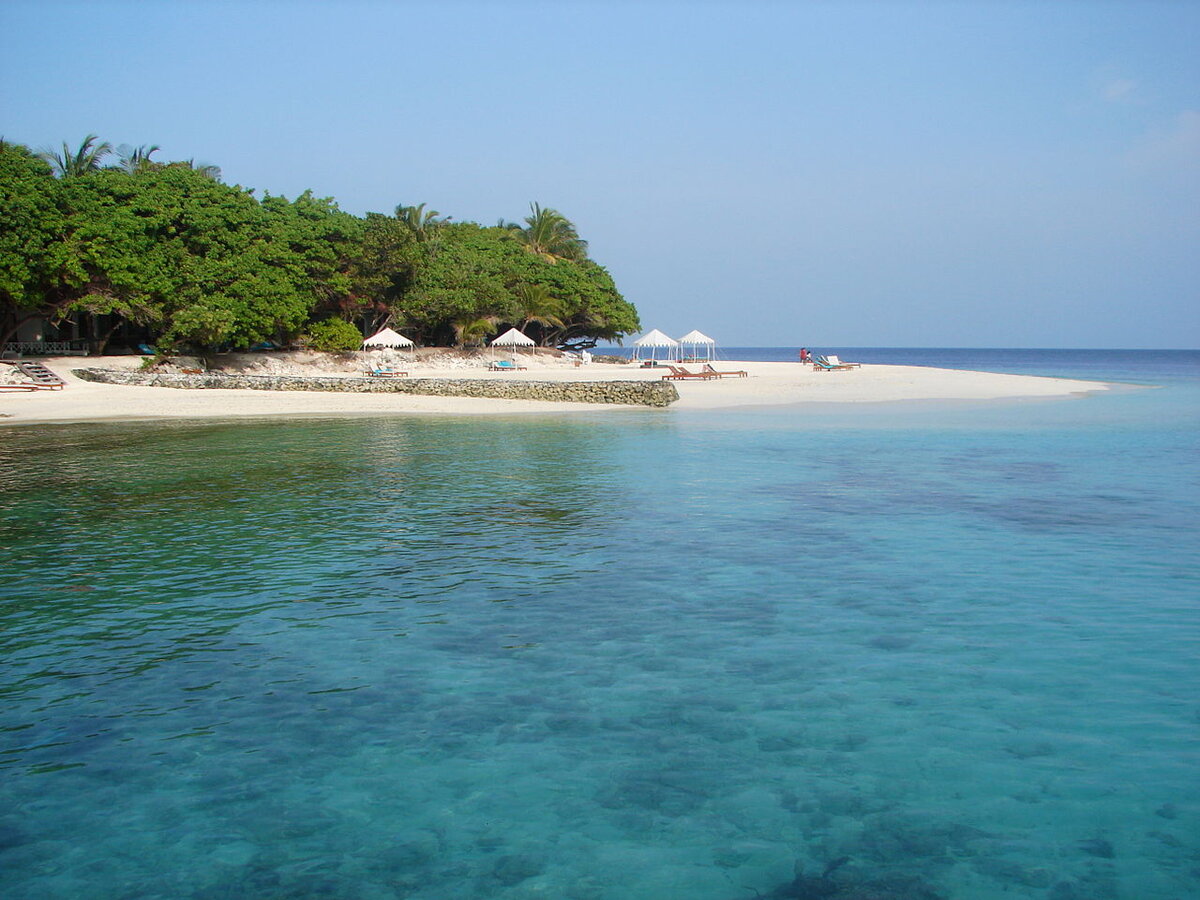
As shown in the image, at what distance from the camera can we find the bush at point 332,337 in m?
49.3

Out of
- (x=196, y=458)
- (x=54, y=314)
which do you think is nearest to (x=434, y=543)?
(x=196, y=458)

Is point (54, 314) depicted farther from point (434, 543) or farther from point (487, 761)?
point (487, 761)

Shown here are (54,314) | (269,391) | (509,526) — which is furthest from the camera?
(54,314)

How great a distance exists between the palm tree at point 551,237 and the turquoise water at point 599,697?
6613 cm

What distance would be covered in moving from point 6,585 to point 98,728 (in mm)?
4420

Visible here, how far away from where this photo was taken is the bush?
4934cm

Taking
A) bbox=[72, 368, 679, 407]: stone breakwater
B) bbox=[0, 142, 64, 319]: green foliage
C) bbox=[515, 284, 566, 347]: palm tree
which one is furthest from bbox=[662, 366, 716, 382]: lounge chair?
bbox=[0, 142, 64, 319]: green foliage

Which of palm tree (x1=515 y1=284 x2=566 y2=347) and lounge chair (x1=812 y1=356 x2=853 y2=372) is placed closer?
lounge chair (x1=812 y1=356 x2=853 y2=372)

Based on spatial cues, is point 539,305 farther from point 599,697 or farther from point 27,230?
point 599,697

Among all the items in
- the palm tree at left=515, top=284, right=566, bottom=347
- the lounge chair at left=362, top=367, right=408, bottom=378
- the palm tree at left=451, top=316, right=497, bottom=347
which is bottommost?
the lounge chair at left=362, top=367, right=408, bottom=378

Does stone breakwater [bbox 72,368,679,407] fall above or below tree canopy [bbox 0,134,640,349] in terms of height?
below

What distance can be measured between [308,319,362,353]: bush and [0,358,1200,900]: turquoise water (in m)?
36.0

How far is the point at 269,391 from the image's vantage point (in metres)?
35.7

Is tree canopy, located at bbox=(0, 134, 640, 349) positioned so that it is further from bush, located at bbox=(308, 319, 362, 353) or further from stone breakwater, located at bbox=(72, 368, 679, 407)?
stone breakwater, located at bbox=(72, 368, 679, 407)
